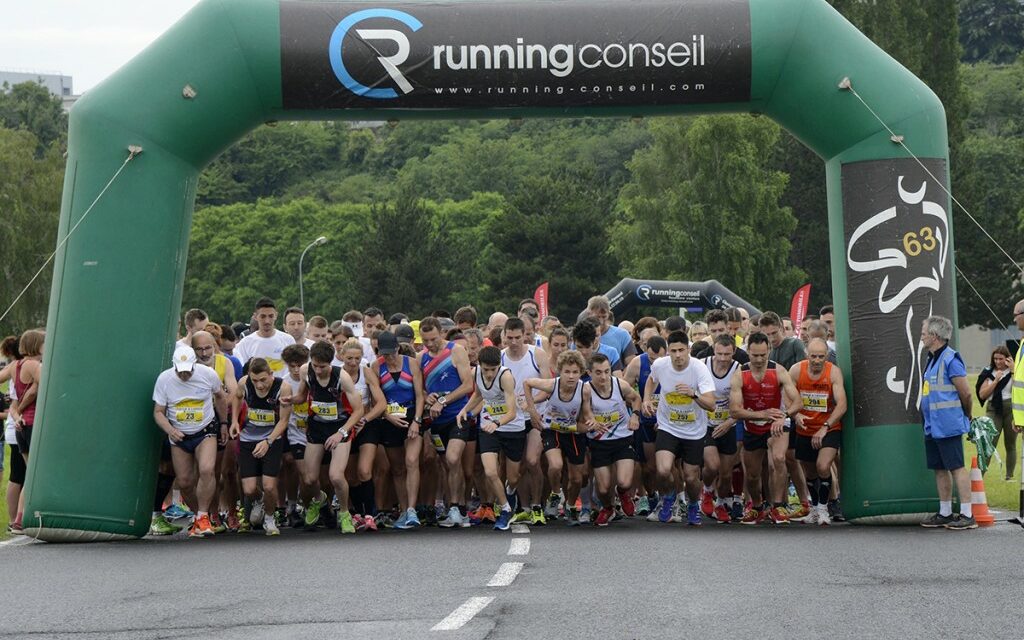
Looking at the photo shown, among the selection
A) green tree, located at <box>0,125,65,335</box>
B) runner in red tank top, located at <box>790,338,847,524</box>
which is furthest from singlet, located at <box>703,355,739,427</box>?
green tree, located at <box>0,125,65,335</box>

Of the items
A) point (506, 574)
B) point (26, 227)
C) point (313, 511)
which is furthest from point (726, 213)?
point (506, 574)

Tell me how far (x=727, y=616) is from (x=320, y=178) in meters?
112

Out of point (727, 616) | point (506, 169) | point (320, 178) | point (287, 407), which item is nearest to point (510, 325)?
point (287, 407)

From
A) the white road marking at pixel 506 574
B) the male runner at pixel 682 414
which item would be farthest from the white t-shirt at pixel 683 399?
the white road marking at pixel 506 574

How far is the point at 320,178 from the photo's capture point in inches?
4675

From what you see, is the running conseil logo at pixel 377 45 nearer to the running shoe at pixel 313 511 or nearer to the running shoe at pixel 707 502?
the running shoe at pixel 313 511

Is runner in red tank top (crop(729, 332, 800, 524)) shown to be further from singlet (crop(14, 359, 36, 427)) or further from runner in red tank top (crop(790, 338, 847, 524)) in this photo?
singlet (crop(14, 359, 36, 427))

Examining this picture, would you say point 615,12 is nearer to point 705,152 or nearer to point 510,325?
point 510,325

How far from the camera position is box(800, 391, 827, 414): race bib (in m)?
14.9

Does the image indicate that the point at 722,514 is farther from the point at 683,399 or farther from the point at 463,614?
the point at 463,614

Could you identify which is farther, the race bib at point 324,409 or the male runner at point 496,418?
the male runner at point 496,418

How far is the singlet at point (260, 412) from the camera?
48.1ft

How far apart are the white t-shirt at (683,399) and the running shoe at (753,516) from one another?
0.83 m

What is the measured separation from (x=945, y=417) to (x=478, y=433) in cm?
417
